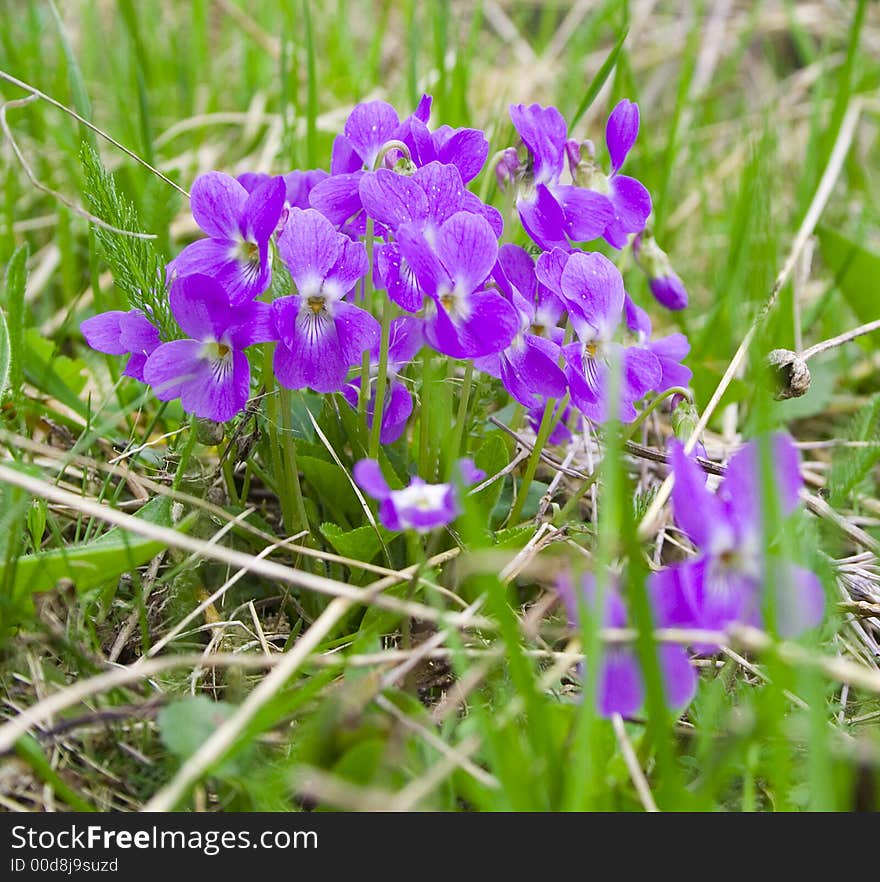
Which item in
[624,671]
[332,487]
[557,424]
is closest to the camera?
[624,671]

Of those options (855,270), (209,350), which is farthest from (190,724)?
(855,270)

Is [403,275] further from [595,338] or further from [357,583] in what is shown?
[357,583]

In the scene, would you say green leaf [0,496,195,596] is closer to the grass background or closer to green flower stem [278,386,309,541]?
the grass background

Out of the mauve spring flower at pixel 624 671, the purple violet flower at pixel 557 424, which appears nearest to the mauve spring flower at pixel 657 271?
the purple violet flower at pixel 557 424

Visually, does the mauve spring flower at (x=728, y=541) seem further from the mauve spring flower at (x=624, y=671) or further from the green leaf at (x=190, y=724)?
the green leaf at (x=190, y=724)

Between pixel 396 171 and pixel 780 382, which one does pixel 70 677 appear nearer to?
pixel 396 171
